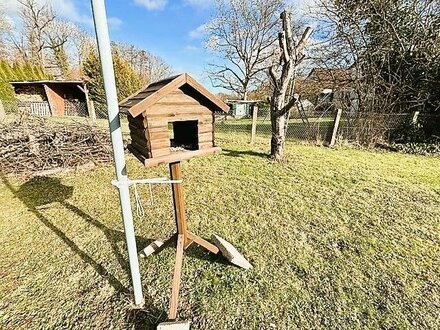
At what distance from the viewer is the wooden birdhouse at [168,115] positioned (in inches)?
69.9

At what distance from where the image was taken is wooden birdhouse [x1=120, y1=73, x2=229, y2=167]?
1.78 meters

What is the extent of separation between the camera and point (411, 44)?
8391mm

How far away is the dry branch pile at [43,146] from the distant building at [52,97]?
13317 millimetres

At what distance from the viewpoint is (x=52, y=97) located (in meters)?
17.9

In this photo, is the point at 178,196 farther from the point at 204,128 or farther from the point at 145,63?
the point at 145,63

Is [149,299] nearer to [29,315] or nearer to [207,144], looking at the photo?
[29,315]

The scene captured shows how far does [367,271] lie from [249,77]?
25.5 meters

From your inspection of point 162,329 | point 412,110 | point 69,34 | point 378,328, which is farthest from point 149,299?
point 69,34

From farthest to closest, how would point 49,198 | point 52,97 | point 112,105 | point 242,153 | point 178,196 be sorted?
point 52,97, point 242,153, point 49,198, point 178,196, point 112,105

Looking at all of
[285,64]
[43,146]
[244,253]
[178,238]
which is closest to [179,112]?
[178,238]

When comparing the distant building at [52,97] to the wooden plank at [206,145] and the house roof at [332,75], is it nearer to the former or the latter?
the house roof at [332,75]

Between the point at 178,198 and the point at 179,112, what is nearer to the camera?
the point at 179,112

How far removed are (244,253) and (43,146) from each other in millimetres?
5422

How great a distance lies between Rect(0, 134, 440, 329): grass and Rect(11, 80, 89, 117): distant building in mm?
15520
